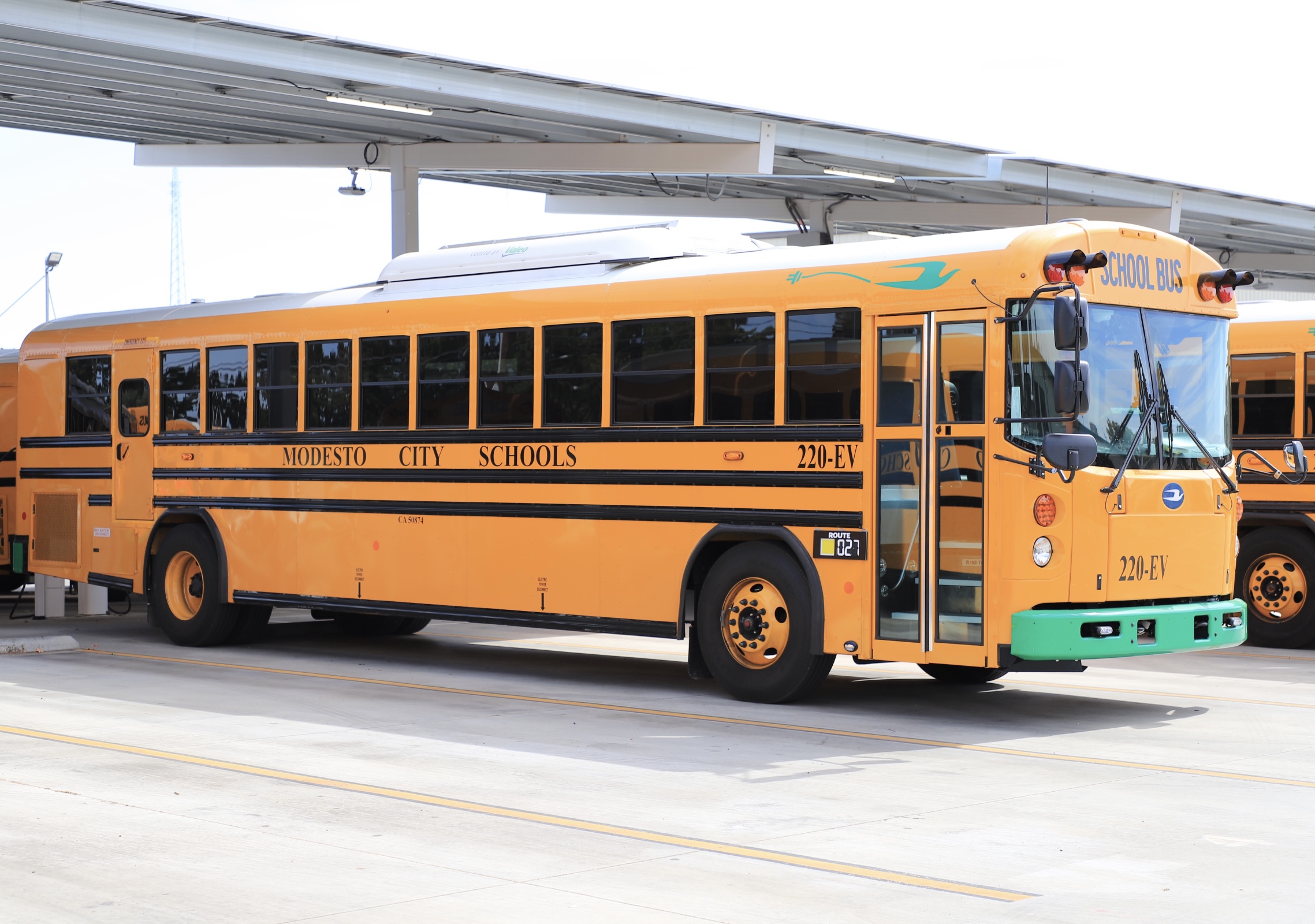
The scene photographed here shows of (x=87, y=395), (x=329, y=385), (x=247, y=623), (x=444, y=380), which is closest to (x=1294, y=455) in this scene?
(x=444, y=380)

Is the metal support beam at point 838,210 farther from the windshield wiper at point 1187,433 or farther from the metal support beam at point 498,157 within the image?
the windshield wiper at point 1187,433

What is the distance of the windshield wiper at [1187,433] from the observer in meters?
11.0

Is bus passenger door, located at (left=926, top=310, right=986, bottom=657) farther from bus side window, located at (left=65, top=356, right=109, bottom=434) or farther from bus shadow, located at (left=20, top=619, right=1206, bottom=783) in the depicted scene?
bus side window, located at (left=65, top=356, right=109, bottom=434)

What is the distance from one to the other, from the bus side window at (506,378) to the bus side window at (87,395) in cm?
547

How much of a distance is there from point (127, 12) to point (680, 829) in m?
12.4

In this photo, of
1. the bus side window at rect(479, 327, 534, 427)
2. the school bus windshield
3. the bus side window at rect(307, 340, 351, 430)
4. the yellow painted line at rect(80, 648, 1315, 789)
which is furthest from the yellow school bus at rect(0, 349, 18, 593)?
the school bus windshield

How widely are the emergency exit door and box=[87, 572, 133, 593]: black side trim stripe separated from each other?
865cm

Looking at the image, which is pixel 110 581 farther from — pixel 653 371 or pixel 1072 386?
pixel 1072 386

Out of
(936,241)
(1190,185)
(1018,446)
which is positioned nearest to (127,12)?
(936,241)

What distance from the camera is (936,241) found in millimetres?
10930

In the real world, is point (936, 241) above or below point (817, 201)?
below

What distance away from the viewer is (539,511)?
1283 cm

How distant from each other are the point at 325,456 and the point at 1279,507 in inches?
358

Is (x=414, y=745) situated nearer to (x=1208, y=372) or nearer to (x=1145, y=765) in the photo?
(x=1145, y=765)
